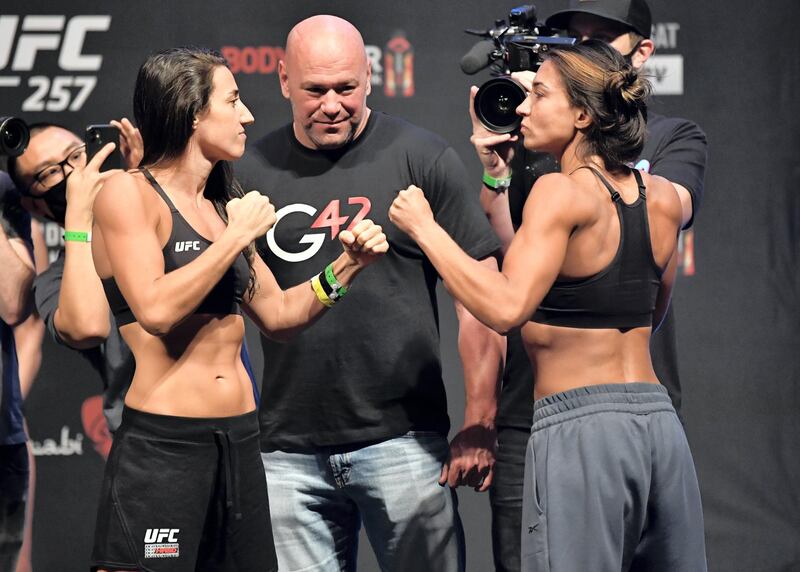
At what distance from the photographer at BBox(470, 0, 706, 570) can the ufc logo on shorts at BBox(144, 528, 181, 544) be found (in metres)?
1.00

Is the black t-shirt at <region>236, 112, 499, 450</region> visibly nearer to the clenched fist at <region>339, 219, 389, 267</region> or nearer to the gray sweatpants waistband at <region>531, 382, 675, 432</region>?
the clenched fist at <region>339, 219, 389, 267</region>

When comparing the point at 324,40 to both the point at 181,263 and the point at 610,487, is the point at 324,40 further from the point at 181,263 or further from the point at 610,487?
the point at 610,487

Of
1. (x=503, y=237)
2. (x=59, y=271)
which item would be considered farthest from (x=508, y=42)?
(x=59, y=271)

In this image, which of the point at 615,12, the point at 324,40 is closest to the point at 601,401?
the point at 324,40

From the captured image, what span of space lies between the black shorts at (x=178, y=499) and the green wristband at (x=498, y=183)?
1046 mm

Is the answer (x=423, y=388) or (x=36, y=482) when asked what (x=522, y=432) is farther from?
(x=36, y=482)

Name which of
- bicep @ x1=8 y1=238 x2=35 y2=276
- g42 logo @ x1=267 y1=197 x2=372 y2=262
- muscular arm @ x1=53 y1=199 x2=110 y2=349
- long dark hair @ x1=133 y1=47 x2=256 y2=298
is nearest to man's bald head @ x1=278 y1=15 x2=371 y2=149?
g42 logo @ x1=267 y1=197 x2=372 y2=262

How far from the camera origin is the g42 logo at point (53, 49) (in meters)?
4.36

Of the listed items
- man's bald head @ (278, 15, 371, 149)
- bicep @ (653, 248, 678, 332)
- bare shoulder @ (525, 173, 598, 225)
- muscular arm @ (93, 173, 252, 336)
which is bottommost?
bicep @ (653, 248, 678, 332)

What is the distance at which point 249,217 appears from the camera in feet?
8.12

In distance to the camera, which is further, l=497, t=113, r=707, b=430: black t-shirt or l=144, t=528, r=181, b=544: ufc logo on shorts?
l=497, t=113, r=707, b=430: black t-shirt

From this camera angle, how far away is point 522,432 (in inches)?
121

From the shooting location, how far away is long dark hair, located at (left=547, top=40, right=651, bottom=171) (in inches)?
102

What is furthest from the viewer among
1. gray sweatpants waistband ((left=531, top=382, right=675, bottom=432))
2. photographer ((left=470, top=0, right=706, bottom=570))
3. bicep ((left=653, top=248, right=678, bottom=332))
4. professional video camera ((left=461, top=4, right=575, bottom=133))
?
photographer ((left=470, top=0, right=706, bottom=570))
